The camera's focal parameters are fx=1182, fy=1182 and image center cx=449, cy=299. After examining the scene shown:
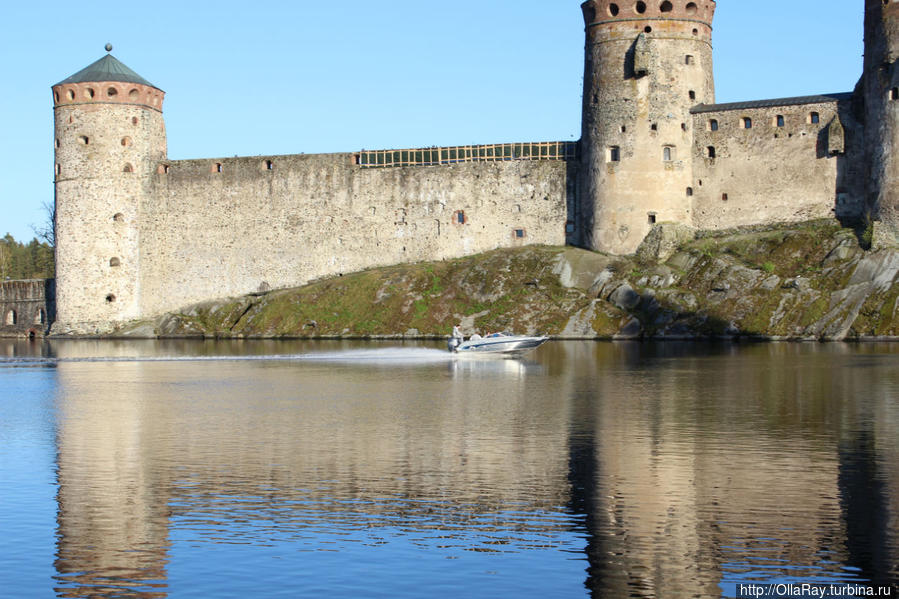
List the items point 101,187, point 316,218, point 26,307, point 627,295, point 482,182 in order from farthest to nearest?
point 26,307 → point 101,187 → point 316,218 → point 482,182 → point 627,295

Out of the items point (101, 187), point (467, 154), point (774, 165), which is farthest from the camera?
point (101, 187)

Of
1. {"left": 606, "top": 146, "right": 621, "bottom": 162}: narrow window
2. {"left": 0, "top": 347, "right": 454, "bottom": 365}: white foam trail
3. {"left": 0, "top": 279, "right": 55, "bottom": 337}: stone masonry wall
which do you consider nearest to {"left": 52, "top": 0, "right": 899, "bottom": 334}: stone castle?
{"left": 606, "top": 146, "right": 621, "bottom": 162}: narrow window

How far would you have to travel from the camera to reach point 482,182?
6175cm

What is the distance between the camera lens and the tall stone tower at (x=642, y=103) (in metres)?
55.6

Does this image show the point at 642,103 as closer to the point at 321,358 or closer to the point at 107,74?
the point at 321,358

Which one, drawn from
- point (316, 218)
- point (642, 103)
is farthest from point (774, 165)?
point (316, 218)

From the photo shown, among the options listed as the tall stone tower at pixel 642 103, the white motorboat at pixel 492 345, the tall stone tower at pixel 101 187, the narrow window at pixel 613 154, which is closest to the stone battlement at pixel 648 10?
the tall stone tower at pixel 642 103

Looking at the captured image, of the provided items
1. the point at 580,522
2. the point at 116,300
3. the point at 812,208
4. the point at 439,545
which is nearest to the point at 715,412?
the point at 580,522

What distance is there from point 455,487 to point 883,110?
38.9 m

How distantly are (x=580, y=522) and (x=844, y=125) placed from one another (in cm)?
4243

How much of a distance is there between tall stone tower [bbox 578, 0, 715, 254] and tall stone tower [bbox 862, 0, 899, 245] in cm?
829

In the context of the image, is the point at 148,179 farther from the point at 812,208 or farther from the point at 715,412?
the point at 715,412

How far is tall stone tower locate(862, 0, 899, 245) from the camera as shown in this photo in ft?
163

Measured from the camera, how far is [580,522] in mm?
15297
